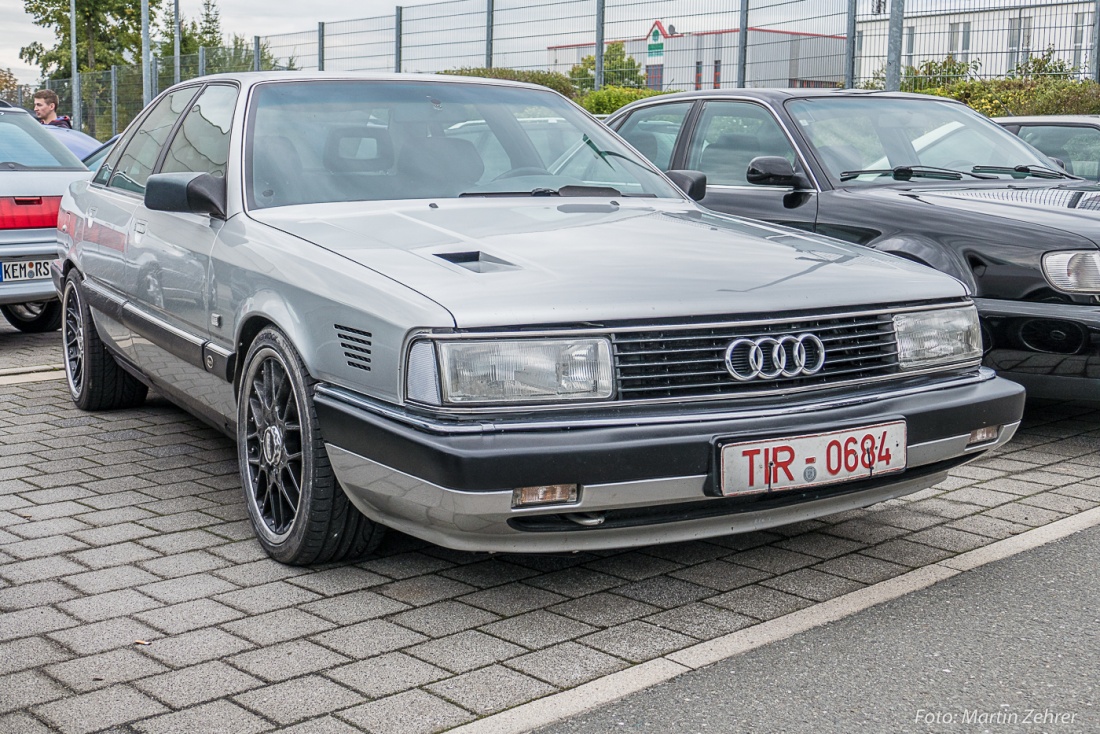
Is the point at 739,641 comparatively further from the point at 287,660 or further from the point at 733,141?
the point at 733,141

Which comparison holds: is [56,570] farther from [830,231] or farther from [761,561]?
[830,231]

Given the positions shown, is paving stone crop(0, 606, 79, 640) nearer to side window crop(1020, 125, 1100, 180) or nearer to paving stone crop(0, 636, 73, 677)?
paving stone crop(0, 636, 73, 677)

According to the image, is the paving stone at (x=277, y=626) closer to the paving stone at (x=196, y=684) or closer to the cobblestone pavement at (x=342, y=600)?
the cobblestone pavement at (x=342, y=600)

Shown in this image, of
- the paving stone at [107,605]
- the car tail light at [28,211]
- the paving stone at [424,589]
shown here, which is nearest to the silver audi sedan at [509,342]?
the paving stone at [424,589]

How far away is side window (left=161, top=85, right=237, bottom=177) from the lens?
15.0 ft

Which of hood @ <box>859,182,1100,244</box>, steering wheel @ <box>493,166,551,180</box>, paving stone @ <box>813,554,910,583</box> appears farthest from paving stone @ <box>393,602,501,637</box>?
hood @ <box>859,182,1100,244</box>

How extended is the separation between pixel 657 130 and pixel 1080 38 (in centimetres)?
871

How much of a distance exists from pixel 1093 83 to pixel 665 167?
26.9ft

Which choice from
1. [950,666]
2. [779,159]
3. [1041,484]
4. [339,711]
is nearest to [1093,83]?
[779,159]

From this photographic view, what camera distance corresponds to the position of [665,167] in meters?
7.11

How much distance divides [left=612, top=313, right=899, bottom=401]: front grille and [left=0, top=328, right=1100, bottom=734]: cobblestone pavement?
613 mm

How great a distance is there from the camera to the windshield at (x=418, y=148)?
4301 mm

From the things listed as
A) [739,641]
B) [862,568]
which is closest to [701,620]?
[739,641]

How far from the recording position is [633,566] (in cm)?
381
